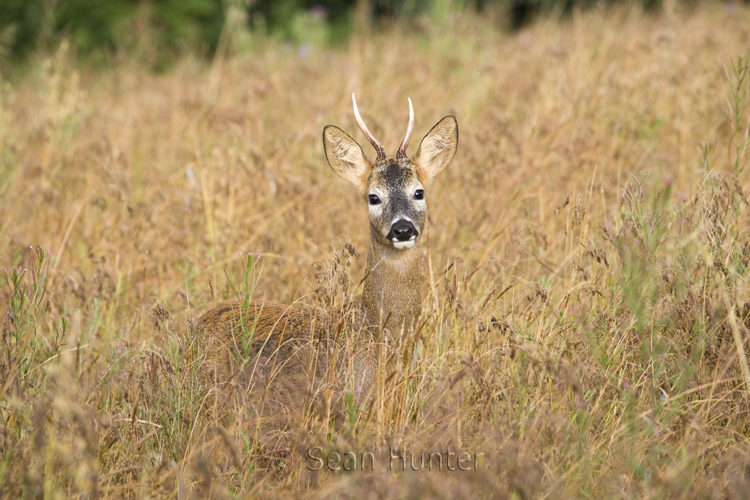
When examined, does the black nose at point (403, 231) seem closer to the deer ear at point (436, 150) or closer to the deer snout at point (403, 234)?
the deer snout at point (403, 234)

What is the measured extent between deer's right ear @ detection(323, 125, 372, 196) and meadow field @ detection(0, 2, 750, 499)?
0.41 metres

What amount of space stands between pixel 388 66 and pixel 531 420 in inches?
224

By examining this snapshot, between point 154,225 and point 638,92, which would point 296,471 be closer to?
point 154,225

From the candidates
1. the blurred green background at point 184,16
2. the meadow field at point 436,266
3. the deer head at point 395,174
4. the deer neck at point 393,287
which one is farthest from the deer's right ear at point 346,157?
the blurred green background at point 184,16

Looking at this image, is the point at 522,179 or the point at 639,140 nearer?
the point at 522,179

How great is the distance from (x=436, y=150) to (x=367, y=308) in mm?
1037

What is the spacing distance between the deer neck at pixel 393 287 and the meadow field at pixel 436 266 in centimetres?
13

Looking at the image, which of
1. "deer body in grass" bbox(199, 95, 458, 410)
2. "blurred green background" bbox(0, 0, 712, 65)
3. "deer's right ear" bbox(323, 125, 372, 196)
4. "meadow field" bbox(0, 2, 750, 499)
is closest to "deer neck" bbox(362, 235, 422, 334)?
"deer body in grass" bbox(199, 95, 458, 410)

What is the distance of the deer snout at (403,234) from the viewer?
341cm

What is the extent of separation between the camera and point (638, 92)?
5934 millimetres

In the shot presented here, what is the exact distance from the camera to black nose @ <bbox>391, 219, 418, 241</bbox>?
341cm


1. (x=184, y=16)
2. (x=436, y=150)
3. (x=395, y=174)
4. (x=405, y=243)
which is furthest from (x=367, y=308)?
(x=184, y=16)

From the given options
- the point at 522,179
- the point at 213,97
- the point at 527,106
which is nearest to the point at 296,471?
the point at 522,179

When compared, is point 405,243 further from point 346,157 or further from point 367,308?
point 346,157
